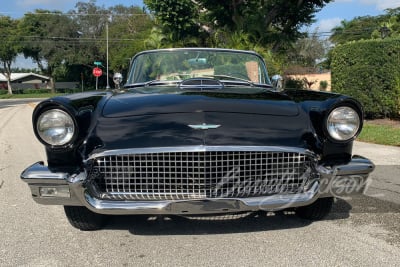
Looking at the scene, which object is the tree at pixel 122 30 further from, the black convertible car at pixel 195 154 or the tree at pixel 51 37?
the black convertible car at pixel 195 154

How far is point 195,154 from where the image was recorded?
2.87 m

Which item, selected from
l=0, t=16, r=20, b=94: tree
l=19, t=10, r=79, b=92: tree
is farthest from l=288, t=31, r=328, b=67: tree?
l=0, t=16, r=20, b=94: tree

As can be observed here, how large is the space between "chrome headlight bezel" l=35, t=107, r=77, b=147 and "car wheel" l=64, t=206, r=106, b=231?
0.56m

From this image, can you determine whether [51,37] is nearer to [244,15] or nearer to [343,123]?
[244,15]

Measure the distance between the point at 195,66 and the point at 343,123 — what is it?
181 centimetres

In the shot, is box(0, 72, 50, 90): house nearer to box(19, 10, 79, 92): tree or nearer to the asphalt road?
box(19, 10, 79, 92): tree

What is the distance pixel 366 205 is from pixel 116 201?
7.95 ft

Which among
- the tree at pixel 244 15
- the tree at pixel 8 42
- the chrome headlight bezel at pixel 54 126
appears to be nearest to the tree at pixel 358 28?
the tree at pixel 244 15

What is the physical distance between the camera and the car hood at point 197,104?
3021 mm

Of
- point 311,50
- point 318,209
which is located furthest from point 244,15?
point 311,50

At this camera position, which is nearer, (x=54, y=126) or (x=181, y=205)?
(x=181, y=205)

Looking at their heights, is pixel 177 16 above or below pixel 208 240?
above

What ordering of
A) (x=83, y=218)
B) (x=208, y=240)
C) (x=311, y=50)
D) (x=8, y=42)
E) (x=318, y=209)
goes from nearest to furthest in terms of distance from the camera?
(x=208, y=240) → (x=83, y=218) → (x=318, y=209) → (x=8, y=42) → (x=311, y=50)

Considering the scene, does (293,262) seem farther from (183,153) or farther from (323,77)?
(323,77)
